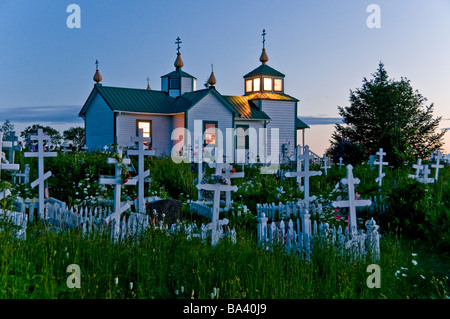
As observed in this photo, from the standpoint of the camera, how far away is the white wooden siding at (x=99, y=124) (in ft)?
94.8

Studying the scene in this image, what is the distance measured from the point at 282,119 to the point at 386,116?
1145cm

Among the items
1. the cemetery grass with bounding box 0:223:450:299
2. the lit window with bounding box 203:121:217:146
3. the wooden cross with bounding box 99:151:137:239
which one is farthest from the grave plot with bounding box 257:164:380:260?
the lit window with bounding box 203:121:217:146

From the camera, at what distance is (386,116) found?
134 feet

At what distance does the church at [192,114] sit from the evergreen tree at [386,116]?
8.09 metres

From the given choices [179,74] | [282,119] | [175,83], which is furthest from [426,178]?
[179,74]

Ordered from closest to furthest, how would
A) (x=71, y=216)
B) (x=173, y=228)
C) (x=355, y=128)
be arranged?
A: (x=173, y=228) < (x=71, y=216) < (x=355, y=128)

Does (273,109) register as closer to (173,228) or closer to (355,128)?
(355,128)

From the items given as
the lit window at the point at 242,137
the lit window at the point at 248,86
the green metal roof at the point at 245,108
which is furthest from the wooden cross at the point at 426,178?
A: the lit window at the point at 248,86

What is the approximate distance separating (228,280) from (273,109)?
29.8m

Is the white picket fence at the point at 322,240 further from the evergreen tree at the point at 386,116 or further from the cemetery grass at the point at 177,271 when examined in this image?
the evergreen tree at the point at 386,116

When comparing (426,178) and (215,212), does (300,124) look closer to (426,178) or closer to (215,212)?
(426,178)
